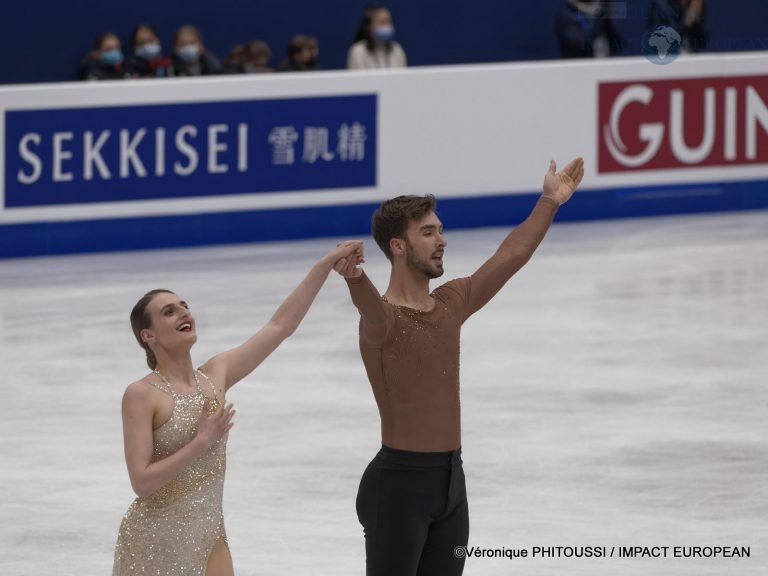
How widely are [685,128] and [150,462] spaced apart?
39.3 feet

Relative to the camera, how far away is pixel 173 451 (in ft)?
16.4

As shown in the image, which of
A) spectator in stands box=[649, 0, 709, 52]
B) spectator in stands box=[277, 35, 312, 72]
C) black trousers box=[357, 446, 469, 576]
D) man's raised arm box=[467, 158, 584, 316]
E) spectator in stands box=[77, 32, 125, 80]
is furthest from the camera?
spectator in stands box=[649, 0, 709, 52]

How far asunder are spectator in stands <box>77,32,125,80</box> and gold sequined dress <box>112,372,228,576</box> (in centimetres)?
1053

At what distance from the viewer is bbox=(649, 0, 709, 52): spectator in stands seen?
62.6 feet

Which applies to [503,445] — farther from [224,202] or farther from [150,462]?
[224,202]

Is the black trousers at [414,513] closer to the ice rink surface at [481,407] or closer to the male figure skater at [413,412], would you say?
the male figure skater at [413,412]

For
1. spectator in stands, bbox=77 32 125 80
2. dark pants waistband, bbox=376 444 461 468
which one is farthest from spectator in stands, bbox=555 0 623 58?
dark pants waistband, bbox=376 444 461 468

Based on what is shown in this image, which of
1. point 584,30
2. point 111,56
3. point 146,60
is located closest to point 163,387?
point 111,56

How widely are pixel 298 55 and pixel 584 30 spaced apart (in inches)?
137

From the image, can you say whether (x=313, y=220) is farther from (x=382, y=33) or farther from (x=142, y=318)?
(x=142, y=318)

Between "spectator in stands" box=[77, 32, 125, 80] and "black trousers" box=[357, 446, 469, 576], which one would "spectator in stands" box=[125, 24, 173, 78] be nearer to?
"spectator in stands" box=[77, 32, 125, 80]

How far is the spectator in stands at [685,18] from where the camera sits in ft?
62.6

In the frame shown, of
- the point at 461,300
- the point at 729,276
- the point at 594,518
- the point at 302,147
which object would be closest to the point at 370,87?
the point at 302,147

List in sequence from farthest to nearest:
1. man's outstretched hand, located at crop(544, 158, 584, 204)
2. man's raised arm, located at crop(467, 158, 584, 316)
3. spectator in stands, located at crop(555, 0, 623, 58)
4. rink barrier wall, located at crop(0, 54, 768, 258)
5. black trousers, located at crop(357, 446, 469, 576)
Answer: spectator in stands, located at crop(555, 0, 623, 58), rink barrier wall, located at crop(0, 54, 768, 258), man's outstretched hand, located at crop(544, 158, 584, 204), man's raised arm, located at crop(467, 158, 584, 316), black trousers, located at crop(357, 446, 469, 576)
